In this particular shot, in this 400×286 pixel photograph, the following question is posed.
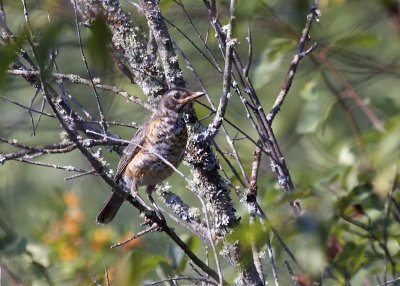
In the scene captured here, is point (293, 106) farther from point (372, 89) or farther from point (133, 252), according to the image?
point (133, 252)

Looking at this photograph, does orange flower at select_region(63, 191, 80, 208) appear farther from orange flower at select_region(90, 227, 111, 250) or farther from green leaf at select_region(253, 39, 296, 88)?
green leaf at select_region(253, 39, 296, 88)

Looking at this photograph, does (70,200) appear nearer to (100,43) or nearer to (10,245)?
(10,245)

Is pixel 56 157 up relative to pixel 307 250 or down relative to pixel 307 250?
up

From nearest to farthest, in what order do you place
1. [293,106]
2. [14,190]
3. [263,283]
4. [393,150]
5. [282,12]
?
[393,150], [282,12], [263,283], [14,190], [293,106]

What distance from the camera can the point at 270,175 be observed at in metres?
2.87

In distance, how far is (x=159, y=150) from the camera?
3.63m

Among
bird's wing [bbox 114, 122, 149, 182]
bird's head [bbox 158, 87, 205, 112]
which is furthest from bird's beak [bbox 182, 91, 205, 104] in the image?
bird's wing [bbox 114, 122, 149, 182]

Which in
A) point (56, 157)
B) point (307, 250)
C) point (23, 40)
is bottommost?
point (307, 250)

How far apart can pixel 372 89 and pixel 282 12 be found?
18.5ft

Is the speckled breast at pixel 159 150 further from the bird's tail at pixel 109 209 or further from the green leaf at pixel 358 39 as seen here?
the green leaf at pixel 358 39

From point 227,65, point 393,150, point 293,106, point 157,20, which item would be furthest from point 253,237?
point 293,106

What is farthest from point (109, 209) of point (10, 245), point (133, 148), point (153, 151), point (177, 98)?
point (10, 245)

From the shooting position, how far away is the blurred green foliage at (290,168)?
1.04 meters

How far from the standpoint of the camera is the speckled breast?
3504 millimetres
